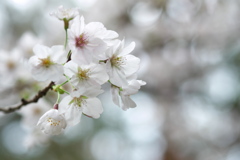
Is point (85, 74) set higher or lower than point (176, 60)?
lower

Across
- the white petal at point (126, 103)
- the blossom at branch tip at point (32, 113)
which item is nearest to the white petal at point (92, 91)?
the white petal at point (126, 103)

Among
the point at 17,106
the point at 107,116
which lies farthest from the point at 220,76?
the point at 17,106

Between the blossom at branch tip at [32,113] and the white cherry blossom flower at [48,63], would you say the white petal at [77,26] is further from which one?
the blossom at branch tip at [32,113]

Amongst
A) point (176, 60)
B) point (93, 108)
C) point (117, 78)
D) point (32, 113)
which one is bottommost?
point (32, 113)

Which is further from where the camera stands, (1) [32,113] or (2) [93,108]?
(1) [32,113]

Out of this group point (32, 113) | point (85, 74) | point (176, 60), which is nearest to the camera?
point (85, 74)

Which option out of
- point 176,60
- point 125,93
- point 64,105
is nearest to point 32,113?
point 64,105

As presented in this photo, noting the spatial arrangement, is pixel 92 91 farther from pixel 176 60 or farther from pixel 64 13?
pixel 176 60
